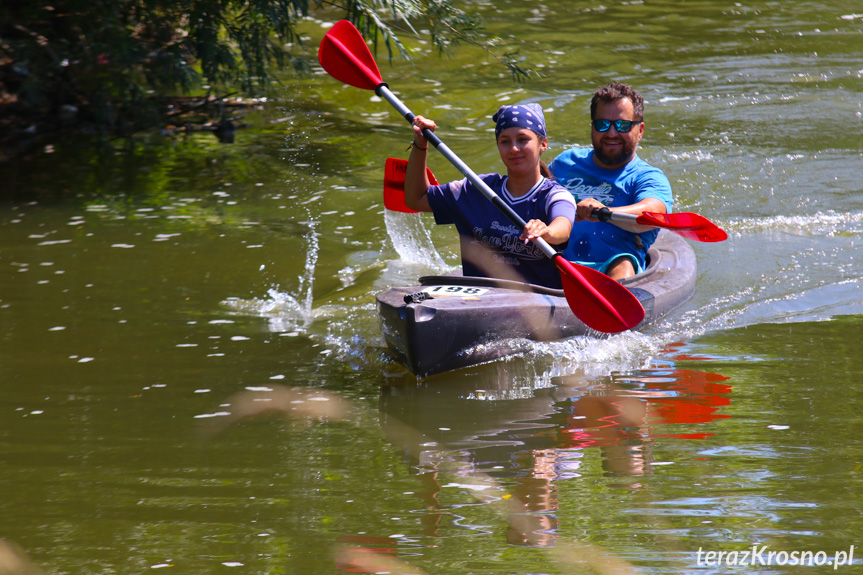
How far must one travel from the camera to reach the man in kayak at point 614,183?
4863mm

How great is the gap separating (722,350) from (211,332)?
8.91ft

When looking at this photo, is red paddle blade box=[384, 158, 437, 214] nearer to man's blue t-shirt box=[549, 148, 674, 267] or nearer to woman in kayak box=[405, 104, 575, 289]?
woman in kayak box=[405, 104, 575, 289]

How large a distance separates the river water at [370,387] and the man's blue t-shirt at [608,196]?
529 millimetres

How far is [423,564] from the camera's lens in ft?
8.42

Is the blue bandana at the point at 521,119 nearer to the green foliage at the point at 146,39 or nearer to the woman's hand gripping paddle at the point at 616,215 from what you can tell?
the woman's hand gripping paddle at the point at 616,215

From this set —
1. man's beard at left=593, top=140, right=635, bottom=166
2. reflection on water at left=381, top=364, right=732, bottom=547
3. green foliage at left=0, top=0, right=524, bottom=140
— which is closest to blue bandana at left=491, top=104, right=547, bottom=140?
man's beard at left=593, top=140, right=635, bottom=166

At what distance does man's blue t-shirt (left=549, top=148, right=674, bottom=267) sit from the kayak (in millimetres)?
632

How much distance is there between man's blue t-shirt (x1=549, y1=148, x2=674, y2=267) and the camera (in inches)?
195

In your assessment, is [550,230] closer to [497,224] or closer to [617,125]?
[497,224]

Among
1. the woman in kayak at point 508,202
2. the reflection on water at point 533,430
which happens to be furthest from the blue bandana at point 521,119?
the reflection on water at point 533,430

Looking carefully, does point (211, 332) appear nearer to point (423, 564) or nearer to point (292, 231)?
point (292, 231)

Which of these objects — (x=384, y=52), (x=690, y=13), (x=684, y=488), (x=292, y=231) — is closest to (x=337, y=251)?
(x=292, y=231)

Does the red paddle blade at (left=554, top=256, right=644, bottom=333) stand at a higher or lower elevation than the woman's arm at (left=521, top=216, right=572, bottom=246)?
lower

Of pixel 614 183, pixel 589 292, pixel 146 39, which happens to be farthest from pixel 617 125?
pixel 146 39
